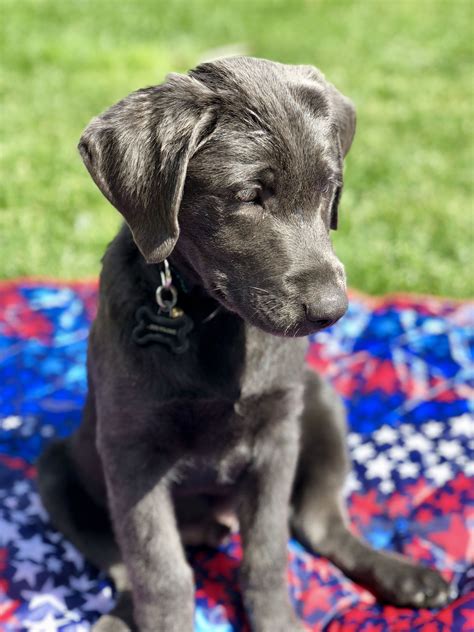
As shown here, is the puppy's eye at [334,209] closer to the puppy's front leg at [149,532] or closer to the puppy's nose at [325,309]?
the puppy's nose at [325,309]

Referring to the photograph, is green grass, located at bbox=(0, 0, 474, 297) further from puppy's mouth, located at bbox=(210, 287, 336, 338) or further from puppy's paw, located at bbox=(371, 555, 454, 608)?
puppy's mouth, located at bbox=(210, 287, 336, 338)

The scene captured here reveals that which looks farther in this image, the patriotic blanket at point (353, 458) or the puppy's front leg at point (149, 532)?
the patriotic blanket at point (353, 458)

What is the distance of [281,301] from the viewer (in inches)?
88.7

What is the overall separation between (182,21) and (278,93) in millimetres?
8183

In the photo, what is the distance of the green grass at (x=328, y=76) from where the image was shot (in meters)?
5.22

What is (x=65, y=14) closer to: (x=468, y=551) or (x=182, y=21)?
(x=182, y=21)

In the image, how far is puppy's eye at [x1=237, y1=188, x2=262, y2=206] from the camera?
227 cm

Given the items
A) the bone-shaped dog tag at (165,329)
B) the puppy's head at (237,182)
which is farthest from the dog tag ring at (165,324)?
the puppy's head at (237,182)

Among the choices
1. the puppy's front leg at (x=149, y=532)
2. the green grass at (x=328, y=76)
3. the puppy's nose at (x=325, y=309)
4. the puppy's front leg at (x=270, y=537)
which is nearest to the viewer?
the puppy's nose at (x=325, y=309)

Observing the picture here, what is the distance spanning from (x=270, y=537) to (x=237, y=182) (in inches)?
47.5

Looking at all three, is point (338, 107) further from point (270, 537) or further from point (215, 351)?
point (270, 537)

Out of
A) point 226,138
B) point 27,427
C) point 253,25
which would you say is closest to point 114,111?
point 226,138

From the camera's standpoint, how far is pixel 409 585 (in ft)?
9.69

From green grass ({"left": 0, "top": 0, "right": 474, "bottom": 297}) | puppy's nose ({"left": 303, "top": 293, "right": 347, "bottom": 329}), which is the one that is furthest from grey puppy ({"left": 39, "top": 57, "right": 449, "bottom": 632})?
green grass ({"left": 0, "top": 0, "right": 474, "bottom": 297})
